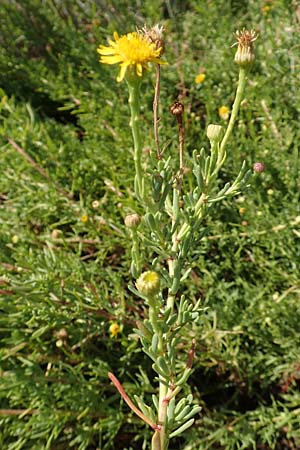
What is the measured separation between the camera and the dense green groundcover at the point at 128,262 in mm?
1576

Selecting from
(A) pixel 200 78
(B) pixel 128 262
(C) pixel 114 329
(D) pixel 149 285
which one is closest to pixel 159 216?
(D) pixel 149 285

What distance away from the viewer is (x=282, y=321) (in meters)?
1.61

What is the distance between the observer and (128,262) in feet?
5.96

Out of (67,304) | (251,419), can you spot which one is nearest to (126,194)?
(67,304)

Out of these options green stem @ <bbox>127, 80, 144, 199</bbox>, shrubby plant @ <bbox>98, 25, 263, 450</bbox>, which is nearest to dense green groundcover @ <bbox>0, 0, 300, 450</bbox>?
shrubby plant @ <bbox>98, 25, 263, 450</bbox>

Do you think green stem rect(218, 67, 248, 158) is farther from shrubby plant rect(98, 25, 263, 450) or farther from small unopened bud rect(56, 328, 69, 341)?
small unopened bud rect(56, 328, 69, 341)

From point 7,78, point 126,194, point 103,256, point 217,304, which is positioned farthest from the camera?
point 7,78

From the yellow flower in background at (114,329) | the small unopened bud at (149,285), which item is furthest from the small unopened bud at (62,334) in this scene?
the small unopened bud at (149,285)

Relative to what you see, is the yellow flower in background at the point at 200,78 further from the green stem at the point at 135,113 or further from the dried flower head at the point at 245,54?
the green stem at the point at 135,113

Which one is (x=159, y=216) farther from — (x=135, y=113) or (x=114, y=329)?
(x=114, y=329)

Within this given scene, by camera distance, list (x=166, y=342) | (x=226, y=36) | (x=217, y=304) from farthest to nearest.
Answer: (x=226, y=36) → (x=217, y=304) → (x=166, y=342)

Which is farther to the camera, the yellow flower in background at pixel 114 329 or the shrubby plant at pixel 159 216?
the yellow flower in background at pixel 114 329

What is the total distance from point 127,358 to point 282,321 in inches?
20.1

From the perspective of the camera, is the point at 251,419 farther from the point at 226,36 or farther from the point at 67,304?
the point at 226,36
